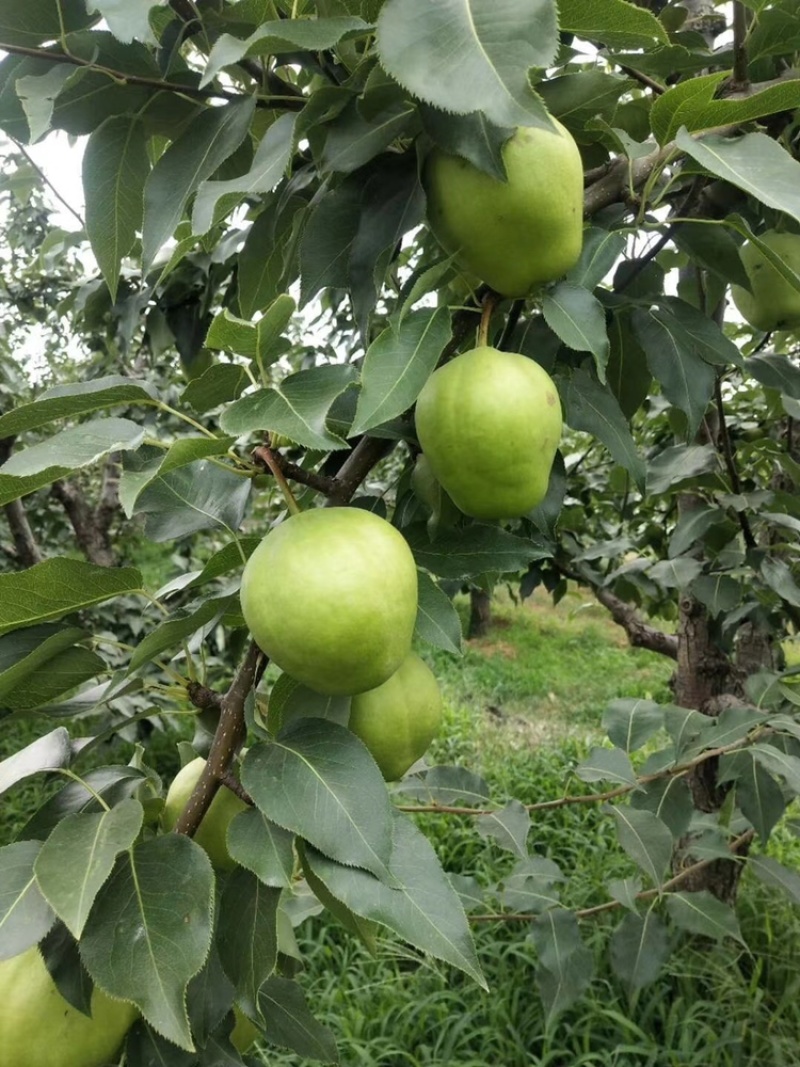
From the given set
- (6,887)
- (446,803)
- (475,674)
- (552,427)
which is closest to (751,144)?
(552,427)

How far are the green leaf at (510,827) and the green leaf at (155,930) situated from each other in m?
0.99

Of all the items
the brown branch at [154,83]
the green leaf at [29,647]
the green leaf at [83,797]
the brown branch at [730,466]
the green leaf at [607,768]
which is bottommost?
the green leaf at [607,768]

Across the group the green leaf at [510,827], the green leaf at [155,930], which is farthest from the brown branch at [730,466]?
the green leaf at [155,930]

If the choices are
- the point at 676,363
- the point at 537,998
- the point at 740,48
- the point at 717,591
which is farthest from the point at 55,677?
the point at 537,998

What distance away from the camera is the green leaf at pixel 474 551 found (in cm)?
83

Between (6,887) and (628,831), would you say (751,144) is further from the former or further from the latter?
(628,831)

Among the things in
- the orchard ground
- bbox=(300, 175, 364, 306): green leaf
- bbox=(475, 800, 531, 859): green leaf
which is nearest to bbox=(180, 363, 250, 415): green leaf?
bbox=(300, 175, 364, 306): green leaf

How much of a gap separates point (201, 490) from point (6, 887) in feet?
1.40

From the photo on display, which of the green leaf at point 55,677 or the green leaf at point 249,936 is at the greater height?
the green leaf at point 55,677

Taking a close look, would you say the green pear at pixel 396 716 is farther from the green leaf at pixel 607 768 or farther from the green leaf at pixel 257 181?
the green leaf at pixel 607 768

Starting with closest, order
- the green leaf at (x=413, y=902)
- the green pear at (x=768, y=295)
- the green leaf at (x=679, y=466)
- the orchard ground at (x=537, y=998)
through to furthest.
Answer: the green leaf at (x=413, y=902)
the green pear at (x=768, y=295)
the green leaf at (x=679, y=466)
the orchard ground at (x=537, y=998)

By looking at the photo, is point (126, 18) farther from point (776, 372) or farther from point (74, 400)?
point (776, 372)

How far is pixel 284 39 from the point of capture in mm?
638

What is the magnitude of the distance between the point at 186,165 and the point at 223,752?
→ 21.8 inches
